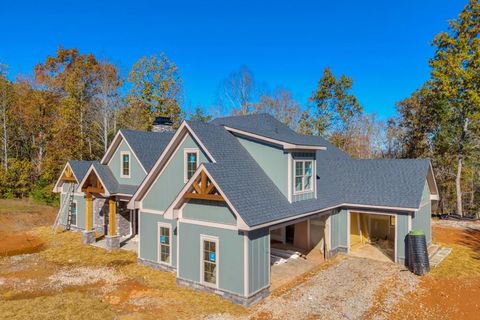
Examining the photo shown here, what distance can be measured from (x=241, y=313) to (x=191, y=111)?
36.0 m

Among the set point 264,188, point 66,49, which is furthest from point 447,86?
point 66,49

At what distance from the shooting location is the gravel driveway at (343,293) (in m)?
9.48

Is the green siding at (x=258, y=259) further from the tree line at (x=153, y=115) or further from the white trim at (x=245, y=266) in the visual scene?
the tree line at (x=153, y=115)

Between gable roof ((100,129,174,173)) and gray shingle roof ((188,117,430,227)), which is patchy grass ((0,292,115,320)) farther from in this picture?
gable roof ((100,129,174,173))

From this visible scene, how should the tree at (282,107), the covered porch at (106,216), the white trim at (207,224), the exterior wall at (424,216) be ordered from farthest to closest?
the tree at (282,107) → the covered porch at (106,216) → the exterior wall at (424,216) → the white trim at (207,224)

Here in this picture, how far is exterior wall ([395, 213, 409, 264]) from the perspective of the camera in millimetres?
13711

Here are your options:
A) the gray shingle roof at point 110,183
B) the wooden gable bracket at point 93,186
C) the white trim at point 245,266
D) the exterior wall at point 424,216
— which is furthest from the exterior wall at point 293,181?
the wooden gable bracket at point 93,186

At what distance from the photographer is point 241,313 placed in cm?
939

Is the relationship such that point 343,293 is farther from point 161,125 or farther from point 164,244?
point 161,125

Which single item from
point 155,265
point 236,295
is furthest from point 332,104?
point 236,295

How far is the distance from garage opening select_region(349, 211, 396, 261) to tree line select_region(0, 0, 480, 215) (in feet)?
43.4

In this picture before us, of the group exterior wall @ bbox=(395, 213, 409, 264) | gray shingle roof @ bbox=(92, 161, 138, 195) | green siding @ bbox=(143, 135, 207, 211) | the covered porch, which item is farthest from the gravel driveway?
gray shingle roof @ bbox=(92, 161, 138, 195)

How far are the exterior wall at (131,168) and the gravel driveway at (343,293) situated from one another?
9837 millimetres

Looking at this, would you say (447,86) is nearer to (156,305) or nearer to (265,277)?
(265,277)
